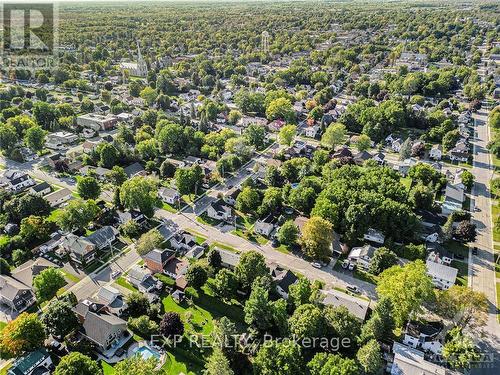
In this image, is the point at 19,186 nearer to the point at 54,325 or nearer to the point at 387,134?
the point at 54,325

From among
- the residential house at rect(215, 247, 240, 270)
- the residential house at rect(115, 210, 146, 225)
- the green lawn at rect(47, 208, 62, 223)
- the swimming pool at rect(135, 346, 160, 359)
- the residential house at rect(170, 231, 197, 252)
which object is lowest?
the green lawn at rect(47, 208, 62, 223)

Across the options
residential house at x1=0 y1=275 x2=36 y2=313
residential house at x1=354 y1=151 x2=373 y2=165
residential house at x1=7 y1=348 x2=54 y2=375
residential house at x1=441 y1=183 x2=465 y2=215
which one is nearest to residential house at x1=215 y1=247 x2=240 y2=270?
residential house at x1=7 y1=348 x2=54 y2=375

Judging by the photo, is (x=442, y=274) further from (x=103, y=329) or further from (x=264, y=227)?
(x=103, y=329)

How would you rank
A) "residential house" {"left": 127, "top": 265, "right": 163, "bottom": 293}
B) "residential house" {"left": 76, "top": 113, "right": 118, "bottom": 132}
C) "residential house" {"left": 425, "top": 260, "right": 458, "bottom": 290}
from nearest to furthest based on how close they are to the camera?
"residential house" {"left": 127, "top": 265, "right": 163, "bottom": 293} → "residential house" {"left": 425, "top": 260, "right": 458, "bottom": 290} → "residential house" {"left": 76, "top": 113, "right": 118, "bottom": 132}

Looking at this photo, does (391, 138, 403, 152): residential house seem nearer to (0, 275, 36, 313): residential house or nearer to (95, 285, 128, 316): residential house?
(95, 285, 128, 316): residential house

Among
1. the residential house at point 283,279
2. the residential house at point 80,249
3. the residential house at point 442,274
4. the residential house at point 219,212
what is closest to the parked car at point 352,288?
the residential house at point 283,279

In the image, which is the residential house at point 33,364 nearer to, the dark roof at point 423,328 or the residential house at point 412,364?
the residential house at point 412,364

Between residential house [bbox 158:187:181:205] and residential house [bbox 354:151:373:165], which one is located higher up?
residential house [bbox 354:151:373:165]
